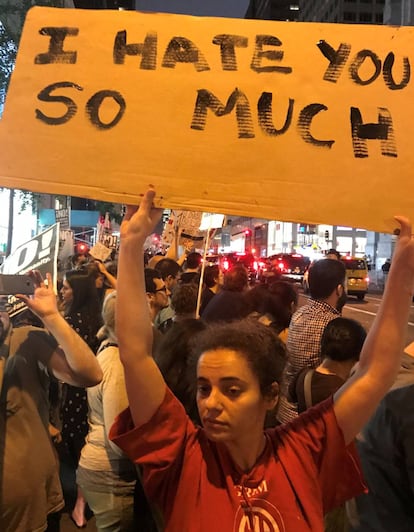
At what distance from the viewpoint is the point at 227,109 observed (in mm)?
1881

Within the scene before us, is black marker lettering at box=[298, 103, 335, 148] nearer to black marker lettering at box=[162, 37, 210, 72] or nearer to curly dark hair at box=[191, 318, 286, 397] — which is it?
black marker lettering at box=[162, 37, 210, 72]

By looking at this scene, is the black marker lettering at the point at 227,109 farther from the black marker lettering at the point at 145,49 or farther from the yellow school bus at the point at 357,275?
the yellow school bus at the point at 357,275

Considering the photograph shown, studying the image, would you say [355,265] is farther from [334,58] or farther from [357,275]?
[334,58]

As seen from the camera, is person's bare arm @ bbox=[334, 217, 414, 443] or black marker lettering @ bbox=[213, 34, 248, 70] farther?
black marker lettering @ bbox=[213, 34, 248, 70]

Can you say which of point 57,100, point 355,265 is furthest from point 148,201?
point 355,265

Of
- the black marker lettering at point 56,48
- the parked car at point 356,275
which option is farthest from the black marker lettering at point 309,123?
the parked car at point 356,275

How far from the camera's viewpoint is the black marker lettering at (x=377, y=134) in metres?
1.87

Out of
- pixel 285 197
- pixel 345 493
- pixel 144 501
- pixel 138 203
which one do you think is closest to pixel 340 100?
pixel 285 197

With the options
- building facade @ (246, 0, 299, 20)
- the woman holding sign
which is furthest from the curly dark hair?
building facade @ (246, 0, 299, 20)

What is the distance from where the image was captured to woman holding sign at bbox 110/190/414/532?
64.1 inches

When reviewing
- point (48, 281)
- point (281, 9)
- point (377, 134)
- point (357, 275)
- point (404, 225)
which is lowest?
point (357, 275)

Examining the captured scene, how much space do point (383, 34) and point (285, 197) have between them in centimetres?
67

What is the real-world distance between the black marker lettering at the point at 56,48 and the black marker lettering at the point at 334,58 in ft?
2.86

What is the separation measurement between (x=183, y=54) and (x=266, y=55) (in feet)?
0.94
